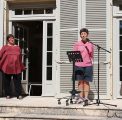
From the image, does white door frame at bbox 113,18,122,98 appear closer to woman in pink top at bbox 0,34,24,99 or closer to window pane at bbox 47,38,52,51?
window pane at bbox 47,38,52,51

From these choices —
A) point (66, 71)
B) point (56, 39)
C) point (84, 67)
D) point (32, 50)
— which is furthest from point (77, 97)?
point (32, 50)

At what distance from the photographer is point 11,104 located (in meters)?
8.02

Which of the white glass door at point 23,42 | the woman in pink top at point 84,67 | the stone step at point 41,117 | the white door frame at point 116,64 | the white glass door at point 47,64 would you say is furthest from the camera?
the white glass door at point 23,42

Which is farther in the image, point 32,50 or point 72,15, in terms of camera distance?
point 32,50

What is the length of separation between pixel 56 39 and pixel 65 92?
121 centimetres

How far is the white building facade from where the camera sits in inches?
364

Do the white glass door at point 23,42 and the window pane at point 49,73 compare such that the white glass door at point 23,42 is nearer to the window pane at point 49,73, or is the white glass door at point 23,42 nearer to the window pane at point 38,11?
the window pane at point 38,11

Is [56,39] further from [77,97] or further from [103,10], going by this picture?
[77,97]

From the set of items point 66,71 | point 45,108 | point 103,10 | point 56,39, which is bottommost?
point 45,108

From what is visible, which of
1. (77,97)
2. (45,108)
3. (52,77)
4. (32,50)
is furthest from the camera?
(32,50)

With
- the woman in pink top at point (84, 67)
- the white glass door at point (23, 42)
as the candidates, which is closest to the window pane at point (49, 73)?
the white glass door at point (23, 42)

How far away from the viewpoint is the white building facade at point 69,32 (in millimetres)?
9242

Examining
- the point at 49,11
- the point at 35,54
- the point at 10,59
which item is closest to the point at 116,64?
the point at 49,11

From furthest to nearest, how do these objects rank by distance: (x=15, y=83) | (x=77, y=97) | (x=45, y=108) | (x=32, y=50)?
(x=32, y=50) → (x=15, y=83) → (x=77, y=97) → (x=45, y=108)
